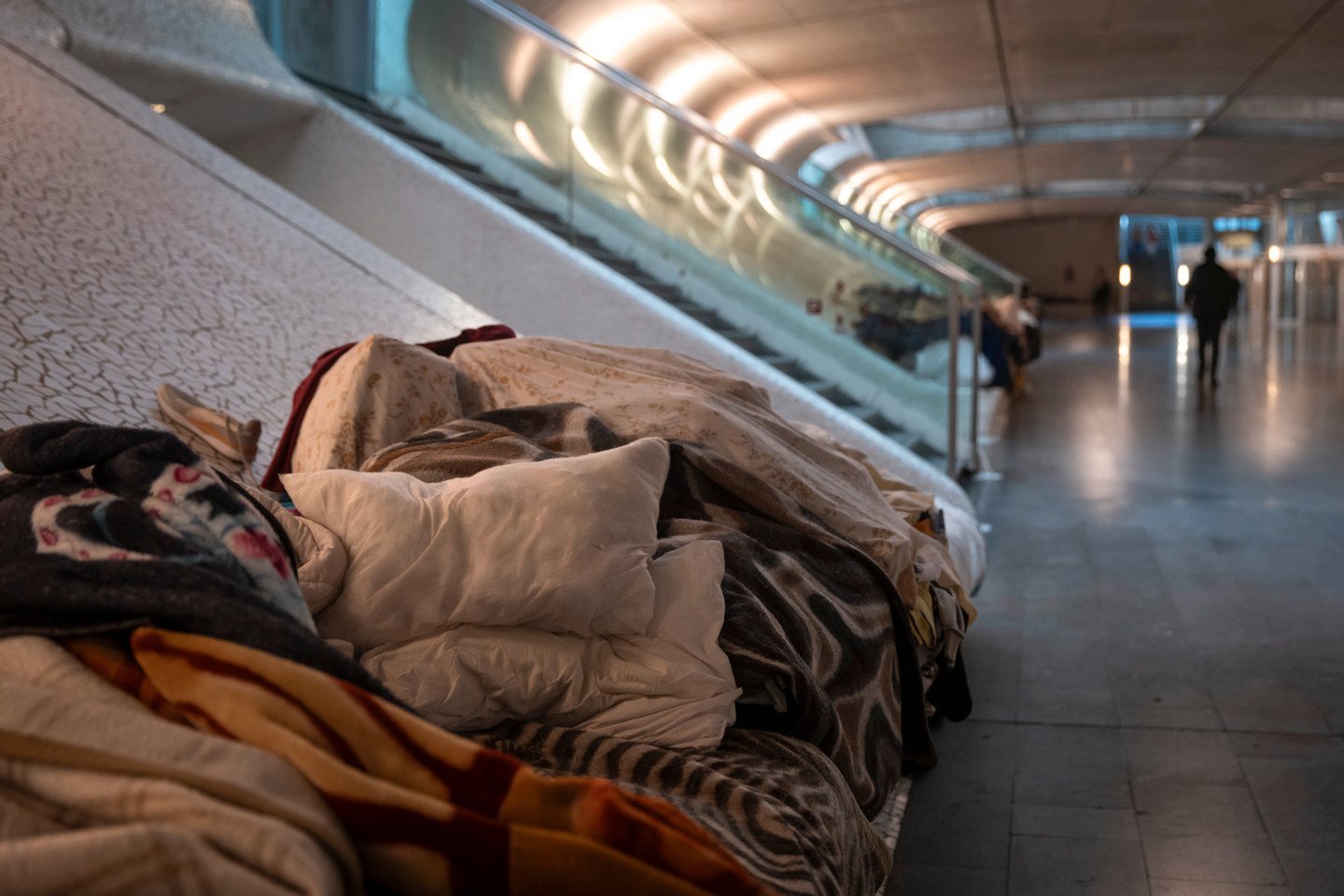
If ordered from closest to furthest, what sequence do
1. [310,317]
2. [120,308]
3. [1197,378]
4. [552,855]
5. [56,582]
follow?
1. [552,855]
2. [56,582]
3. [120,308]
4. [310,317]
5. [1197,378]

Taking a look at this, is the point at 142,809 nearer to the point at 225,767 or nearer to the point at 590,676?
the point at 225,767

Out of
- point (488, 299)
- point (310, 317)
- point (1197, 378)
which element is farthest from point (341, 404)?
point (1197, 378)

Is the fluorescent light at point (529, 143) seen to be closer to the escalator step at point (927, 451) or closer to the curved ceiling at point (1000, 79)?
the escalator step at point (927, 451)

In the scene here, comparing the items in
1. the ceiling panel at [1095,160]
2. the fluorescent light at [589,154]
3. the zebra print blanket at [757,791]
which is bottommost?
the zebra print blanket at [757,791]

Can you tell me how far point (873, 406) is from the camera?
5414 mm

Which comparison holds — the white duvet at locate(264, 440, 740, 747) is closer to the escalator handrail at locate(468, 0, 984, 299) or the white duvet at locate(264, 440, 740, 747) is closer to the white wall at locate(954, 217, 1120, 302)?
the escalator handrail at locate(468, 0, 984, 299)

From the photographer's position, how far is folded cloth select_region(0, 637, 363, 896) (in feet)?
3.02

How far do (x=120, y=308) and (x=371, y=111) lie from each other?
3767 mm

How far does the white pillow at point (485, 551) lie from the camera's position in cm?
154

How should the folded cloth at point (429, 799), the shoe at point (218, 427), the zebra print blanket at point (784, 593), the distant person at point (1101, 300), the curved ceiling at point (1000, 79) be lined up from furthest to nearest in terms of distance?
the distant person at point (1101, 300) → the curved ceiling at point (1000, 79) → the shoe at point (218, 427) → the zebra print blanket at point (784, 593) → the folded cloth at point (429, 799)

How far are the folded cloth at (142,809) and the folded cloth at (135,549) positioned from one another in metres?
0.08

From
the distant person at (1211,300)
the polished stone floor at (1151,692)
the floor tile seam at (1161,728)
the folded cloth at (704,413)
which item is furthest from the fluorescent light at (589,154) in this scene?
the distant person at (1211,300)

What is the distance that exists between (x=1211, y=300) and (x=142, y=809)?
11.6 meters

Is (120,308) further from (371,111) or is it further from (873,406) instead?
(371,111)
